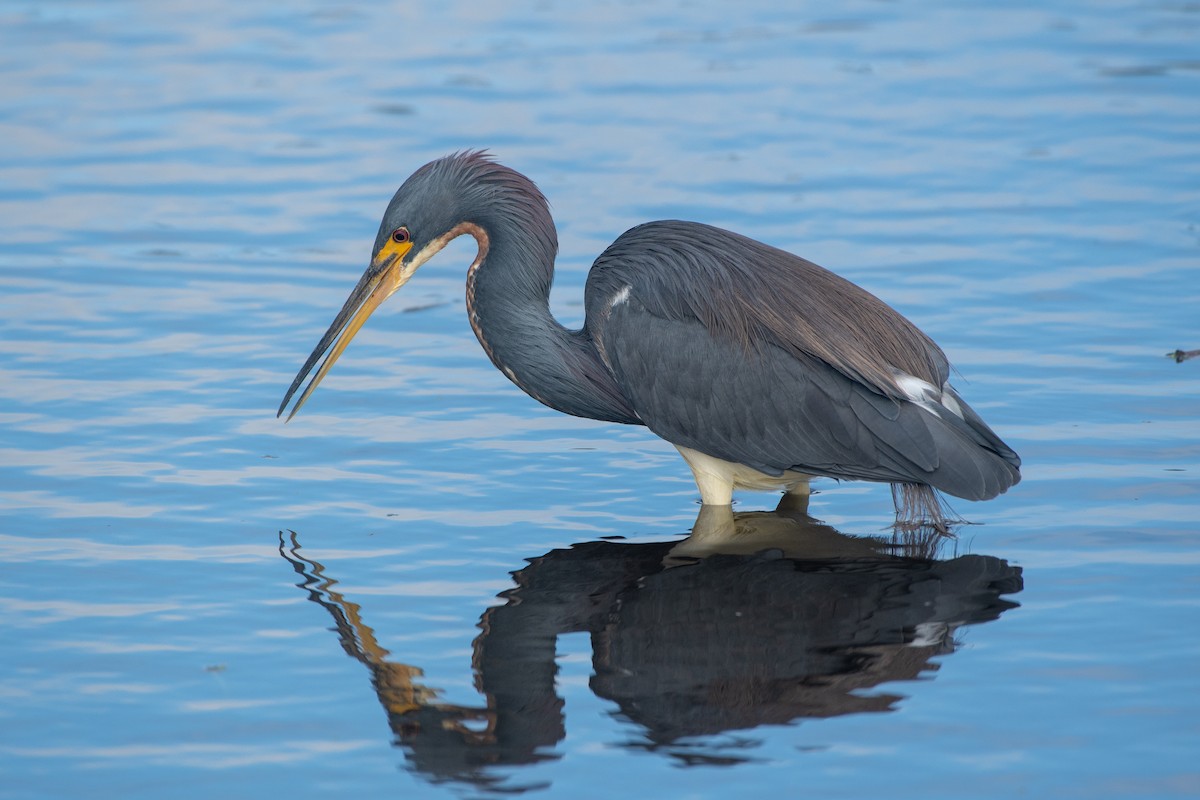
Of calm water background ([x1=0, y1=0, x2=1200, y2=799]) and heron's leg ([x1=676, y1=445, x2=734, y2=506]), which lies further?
heron's leg ([x1=676, y1=445, x2=734, y2=506])

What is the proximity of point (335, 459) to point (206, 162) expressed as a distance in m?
5.38

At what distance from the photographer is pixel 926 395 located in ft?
23.8

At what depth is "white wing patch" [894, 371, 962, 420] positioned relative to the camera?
721 centimetres

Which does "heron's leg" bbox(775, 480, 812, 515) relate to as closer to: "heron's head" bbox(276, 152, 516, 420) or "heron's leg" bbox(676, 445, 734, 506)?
"heron's leg" bbox(676, 445, 734, 506)

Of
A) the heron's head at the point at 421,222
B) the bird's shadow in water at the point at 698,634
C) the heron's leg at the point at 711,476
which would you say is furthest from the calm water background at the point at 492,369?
the heron's head at the point at 421,222

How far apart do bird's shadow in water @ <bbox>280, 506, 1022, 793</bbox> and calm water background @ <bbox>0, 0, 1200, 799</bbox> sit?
0.23 feet

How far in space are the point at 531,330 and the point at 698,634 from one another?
1.83 m

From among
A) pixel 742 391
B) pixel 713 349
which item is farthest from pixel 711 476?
pixel 713 349

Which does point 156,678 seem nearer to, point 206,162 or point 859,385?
point 859,385

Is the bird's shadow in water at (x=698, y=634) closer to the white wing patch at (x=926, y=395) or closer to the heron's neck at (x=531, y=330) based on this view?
the white wing patch at (x=926, y=395)

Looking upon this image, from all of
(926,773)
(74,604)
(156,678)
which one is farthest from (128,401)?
(926,773)

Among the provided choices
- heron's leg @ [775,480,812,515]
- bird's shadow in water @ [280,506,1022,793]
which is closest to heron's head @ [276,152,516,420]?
bird's shadow in water @ [280,506,1022,793]

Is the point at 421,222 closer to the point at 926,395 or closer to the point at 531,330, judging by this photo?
the point at 531,330

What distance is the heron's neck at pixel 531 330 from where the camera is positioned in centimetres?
770
